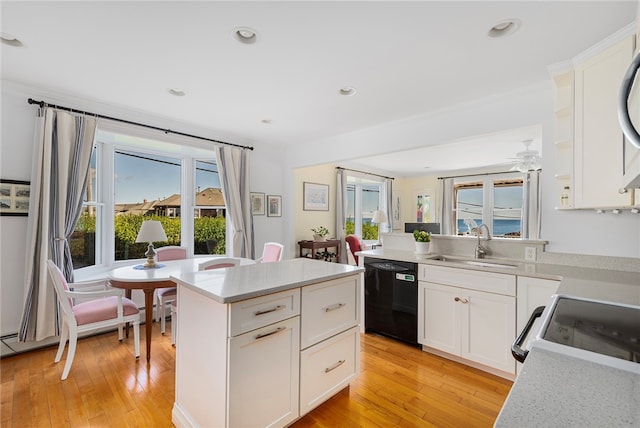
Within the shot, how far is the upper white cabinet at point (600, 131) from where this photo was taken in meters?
1.69

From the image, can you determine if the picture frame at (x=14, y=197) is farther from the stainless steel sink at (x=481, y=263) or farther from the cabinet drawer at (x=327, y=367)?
the stainless steel sink at (x=481, y=263)

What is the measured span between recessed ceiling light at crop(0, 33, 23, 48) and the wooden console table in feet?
12.8

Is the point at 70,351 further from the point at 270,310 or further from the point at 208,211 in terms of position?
the point at 208,211

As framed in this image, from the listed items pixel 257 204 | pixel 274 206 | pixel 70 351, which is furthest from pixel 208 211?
pixel 70 351

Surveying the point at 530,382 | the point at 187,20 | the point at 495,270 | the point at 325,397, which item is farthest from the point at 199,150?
the point at 530,382

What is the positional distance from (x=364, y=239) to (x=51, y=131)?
5609mm

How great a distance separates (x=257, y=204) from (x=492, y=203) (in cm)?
556

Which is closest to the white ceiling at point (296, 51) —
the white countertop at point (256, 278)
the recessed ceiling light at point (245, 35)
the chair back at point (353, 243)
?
the recessed ceiling light at point (245, 35)

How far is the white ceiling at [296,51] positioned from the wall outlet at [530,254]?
141cm

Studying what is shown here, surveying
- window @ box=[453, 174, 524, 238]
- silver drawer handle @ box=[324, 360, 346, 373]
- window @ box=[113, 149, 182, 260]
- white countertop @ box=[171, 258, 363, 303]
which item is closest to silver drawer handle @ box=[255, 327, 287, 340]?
white countertop @ box=[171, 258, 363, 303]

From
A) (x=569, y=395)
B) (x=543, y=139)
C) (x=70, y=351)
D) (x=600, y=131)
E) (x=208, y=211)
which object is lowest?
(x=70, y=351)

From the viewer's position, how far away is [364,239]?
6844mm

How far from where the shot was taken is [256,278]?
181 cm

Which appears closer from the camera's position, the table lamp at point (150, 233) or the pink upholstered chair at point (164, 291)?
the table lamp at point (150, 233)
